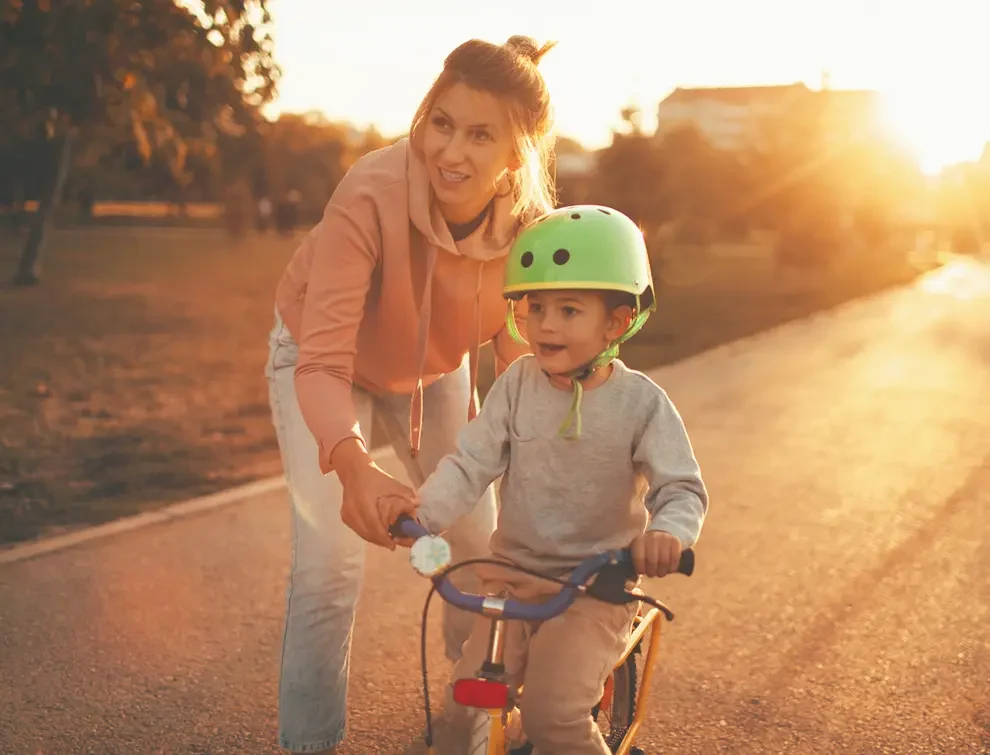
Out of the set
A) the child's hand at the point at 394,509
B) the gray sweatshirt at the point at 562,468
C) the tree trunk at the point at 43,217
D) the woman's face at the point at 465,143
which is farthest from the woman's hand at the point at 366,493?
the tree trunk at the point at 43,217

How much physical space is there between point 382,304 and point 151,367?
32.2 ft

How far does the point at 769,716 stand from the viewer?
4.03 metres

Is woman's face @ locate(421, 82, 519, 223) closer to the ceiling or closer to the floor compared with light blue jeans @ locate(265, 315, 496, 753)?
closer to the ceiling

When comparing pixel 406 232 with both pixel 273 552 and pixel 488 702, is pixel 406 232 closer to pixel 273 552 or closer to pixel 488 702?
pixel 488 702

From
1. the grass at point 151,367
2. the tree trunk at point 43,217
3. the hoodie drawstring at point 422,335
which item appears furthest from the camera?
the tree trunk at point 43,217

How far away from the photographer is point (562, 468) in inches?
112

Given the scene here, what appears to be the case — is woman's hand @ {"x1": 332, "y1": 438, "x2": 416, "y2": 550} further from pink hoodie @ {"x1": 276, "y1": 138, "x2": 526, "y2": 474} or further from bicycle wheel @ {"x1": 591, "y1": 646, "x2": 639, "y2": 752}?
bicycle wheel @ {"x1": 591, "y1": 646, "x2": 639, "y2": 752}

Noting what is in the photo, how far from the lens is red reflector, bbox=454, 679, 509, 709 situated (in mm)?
2408

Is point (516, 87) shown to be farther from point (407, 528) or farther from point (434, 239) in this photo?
point (407, 528)

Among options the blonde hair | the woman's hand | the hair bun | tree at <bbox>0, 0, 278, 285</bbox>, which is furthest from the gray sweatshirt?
tree at <bbox>0, 0, 278, 285</bbox>

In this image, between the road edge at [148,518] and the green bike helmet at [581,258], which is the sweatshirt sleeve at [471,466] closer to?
the green bike helmet at [581,258]

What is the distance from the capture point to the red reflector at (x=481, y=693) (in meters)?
2.41

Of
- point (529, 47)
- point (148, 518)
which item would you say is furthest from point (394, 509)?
point (148, 518)

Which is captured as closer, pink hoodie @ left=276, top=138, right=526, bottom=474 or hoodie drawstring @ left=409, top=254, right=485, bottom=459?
pink hoodie @ left=276, top=138, right=526, bottom=474
